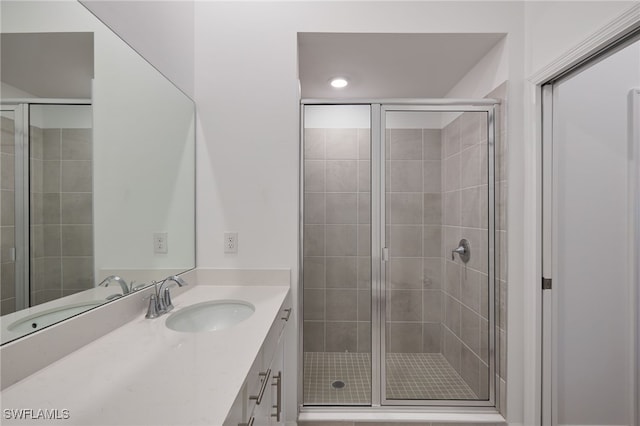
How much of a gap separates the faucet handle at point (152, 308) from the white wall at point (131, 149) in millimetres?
174

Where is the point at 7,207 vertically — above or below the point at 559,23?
below

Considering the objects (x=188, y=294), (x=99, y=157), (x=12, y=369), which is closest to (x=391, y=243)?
(x=188, y=294)

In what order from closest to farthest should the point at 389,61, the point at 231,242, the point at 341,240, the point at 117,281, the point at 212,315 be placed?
the point at 117,281, the point at 212,315, the point at 231,242, the point at 341,240, the point at 389,61

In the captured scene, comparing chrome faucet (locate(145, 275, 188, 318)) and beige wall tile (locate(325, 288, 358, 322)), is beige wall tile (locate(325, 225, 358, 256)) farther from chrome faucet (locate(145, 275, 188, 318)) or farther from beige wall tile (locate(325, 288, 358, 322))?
chrome faucet (locate(145, 275, 188, 318))

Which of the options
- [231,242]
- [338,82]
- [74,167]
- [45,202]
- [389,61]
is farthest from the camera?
[338,82]

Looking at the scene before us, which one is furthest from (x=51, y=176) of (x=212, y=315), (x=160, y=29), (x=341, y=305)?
(x=341, y=305)

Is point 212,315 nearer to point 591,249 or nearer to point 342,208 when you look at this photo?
point 342,208

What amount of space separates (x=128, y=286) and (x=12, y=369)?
0.47 metres

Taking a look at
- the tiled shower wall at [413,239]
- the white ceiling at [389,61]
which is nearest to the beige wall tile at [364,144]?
the tiled shower wall at [413,239]

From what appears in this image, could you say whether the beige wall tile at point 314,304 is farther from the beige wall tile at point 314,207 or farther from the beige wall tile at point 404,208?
the beige wall tile at point 404,208

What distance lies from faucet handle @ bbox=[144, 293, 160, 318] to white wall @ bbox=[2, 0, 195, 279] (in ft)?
0.57

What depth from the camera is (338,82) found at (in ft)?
7.39

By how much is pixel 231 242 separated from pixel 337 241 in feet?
2.14

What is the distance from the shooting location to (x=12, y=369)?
698 millimetres
